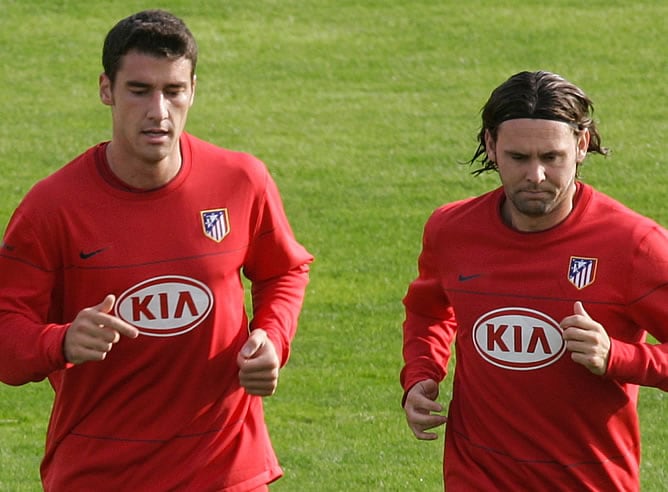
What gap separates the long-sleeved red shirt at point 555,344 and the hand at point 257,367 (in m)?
0.63

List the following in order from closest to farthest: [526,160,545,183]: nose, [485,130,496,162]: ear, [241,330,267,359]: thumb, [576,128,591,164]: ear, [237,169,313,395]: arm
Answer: [526,160,545,183]: nose → [241,330,267,359]: thumb → [576,128,591,164]: ear → [485,130,496,162]: ear → [237,169,313,395]: arm

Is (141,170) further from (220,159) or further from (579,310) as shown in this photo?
(579,310)

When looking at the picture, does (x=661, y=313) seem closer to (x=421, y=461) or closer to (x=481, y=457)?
(x=481, y=457)

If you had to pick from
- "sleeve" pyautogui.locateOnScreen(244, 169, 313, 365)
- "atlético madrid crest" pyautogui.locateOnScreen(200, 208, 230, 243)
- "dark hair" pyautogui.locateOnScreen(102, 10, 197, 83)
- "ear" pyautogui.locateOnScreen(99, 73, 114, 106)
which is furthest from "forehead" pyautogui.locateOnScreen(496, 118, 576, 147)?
"ear" pyautogui.locateOnScreen(99, 73, 114, 106)

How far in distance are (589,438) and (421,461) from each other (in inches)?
151

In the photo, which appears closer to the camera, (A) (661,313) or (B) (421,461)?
(A) (661,313)

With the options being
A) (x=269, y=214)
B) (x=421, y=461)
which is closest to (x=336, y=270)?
(x=421, y=461)

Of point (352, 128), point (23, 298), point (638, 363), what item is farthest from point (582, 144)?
point (352, 128)

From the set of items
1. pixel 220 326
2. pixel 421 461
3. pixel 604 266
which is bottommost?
pixel 421 461

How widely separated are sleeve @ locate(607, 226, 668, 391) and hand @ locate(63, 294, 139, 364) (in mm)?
1450

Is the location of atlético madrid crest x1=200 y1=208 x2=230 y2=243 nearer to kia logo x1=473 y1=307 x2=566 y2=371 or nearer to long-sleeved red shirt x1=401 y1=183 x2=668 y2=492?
long-sleeved red shirt x1=401 y1=183 x2=668 y2=492

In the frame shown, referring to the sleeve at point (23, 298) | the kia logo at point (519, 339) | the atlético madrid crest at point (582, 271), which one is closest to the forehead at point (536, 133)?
the atlético madrid crest at point (582, 271)

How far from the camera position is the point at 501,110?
5.24 metres

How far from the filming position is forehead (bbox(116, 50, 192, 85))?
5168 mm
